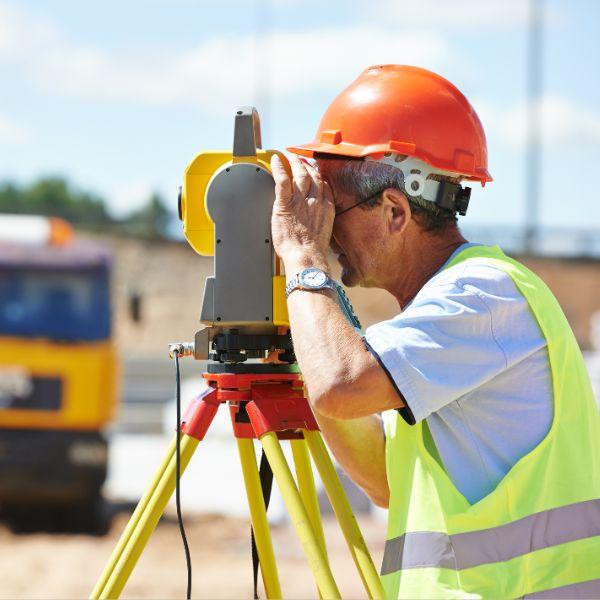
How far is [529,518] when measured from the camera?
7.67ft

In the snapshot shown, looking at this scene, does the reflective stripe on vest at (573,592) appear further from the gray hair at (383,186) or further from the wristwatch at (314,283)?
the gray hair at (383,186)

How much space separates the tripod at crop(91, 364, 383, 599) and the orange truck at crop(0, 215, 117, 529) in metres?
7.56

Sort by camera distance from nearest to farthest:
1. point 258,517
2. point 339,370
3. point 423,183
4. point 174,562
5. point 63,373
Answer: point 339,370
point 423,183
point 258,517
point 174,562
point 63,373

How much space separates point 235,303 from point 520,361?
0.69 metres

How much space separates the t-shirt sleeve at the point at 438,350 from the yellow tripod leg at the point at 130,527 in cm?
62

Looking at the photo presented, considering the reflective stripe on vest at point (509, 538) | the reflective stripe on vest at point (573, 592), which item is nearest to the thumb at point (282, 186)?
the reflective stripe on vest at point (509, 538)

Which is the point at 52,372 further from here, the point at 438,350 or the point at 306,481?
the point at 438,350

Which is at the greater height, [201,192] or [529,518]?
[201,192]

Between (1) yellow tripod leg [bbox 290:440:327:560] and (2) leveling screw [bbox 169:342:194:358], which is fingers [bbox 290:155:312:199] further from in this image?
(1) yellow tripod leg [bbox 290:440:327:560]

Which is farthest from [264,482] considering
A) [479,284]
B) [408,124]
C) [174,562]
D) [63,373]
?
[63,373]

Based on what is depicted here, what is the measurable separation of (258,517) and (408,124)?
0.97 m

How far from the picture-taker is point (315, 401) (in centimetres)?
230

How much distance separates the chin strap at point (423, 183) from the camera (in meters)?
2.61

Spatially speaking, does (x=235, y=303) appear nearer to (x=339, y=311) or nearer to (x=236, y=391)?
(x=236, y=391)
